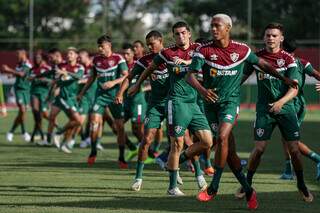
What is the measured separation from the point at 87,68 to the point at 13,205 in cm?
1292

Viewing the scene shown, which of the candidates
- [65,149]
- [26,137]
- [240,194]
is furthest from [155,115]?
[26,137]

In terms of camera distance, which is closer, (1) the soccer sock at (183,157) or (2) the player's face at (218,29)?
(2) the player's face at (218,29)

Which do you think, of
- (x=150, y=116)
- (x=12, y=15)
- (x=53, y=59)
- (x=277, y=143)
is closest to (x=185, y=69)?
(x=150, y=116)

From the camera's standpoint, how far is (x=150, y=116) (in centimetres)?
1422

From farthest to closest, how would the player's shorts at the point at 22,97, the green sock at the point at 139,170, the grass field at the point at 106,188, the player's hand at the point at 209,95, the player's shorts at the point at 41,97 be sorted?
the player's shorts at the point at 22,97 → the player's shorts at the point at 41,97 → the green sock at the point at 139,170 → the grass field at the point at 106,188 → the player's hand at the point at 209,95

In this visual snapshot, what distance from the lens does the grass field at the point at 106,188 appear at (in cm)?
1166

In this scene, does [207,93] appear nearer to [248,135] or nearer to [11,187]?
[11,187]

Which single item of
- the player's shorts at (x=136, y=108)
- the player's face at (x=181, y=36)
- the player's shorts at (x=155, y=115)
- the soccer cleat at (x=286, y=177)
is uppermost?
the player's face at (x=181, y=36)

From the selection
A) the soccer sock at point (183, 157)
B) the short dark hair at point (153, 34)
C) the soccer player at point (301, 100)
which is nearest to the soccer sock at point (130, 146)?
the soccer player at point (301, 100)

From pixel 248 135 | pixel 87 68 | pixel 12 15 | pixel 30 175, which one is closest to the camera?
pixel 30 175

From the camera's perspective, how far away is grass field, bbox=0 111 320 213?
11664 millimetres

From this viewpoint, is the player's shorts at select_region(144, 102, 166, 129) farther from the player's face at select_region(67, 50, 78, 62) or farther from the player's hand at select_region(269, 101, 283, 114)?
the player's face at select_region(67, 50, 78, 62)

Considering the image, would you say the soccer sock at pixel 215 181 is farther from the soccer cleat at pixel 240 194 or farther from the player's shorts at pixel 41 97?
the player's shorts at pixel 41 97

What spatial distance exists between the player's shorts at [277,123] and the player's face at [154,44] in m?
2.50
